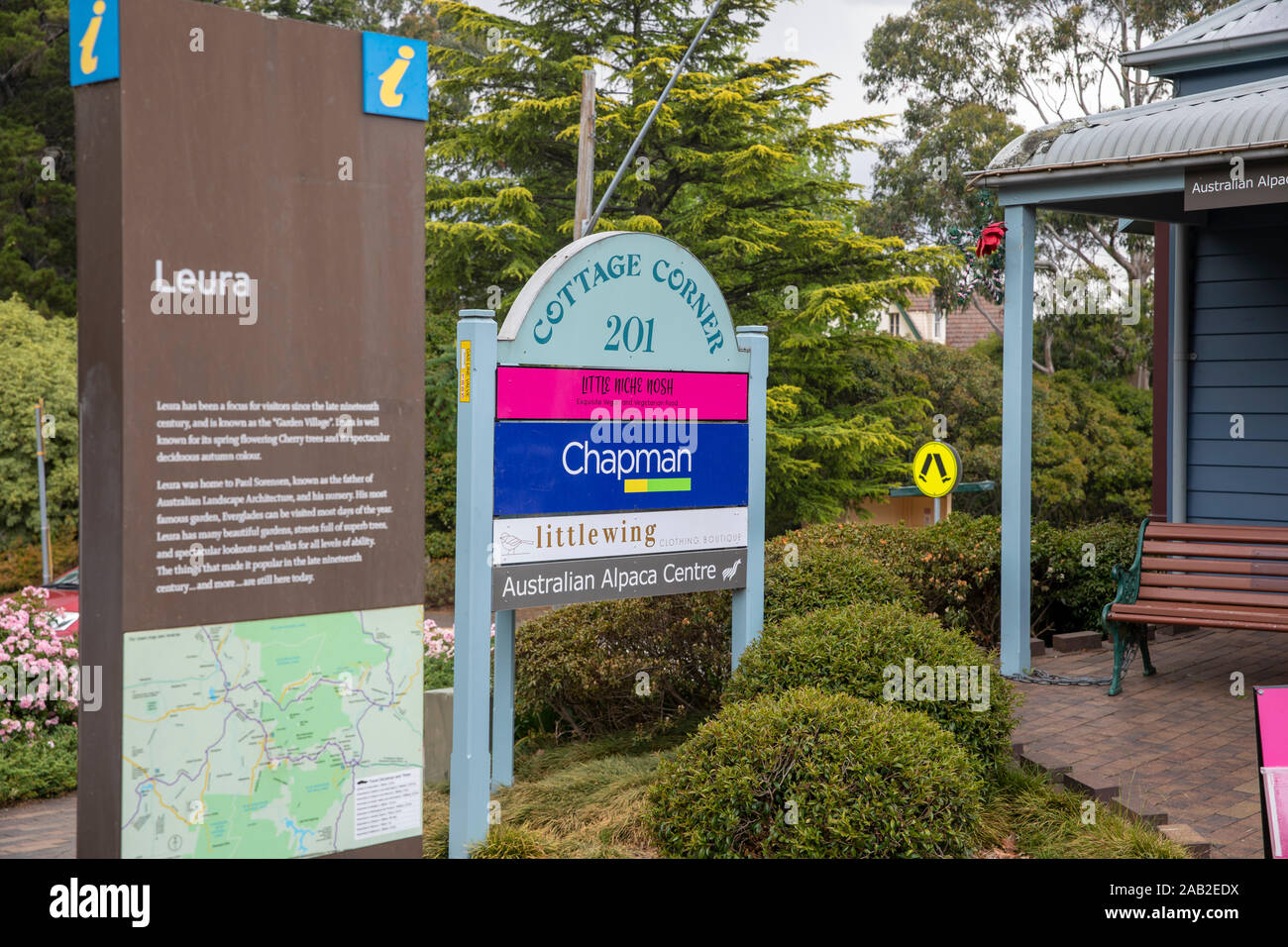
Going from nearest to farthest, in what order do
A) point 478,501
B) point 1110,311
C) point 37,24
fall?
point 478,501 → point 37,24 → point 1110,311

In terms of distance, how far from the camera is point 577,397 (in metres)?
5.44

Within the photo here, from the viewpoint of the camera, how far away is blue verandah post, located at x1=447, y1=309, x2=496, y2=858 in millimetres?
4996

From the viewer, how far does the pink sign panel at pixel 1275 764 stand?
145 inches

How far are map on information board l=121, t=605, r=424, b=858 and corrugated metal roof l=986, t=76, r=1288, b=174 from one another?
18.5 feet

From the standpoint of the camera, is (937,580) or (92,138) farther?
(937,580)

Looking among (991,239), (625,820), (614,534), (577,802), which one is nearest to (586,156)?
(991,239)

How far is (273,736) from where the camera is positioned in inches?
142

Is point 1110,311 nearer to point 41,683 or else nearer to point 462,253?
point 462,253

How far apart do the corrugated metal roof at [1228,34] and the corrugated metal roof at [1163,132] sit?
1.39 m

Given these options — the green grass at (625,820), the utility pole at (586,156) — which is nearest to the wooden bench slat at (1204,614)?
the green grass at (625,820)

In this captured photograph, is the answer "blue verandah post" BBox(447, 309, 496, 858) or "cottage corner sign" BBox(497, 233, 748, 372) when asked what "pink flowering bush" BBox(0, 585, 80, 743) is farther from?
"cottage corner sign" BBox(497, 233, 748, 372)

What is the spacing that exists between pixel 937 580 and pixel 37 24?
27.3 meters
